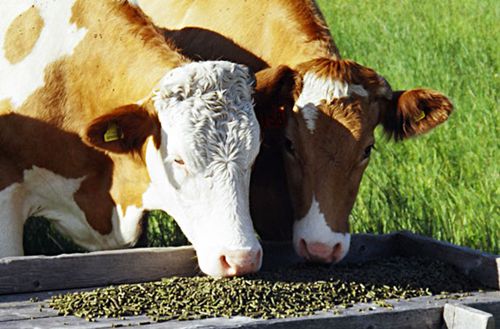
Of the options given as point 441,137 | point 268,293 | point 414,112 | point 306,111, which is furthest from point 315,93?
point 441,137

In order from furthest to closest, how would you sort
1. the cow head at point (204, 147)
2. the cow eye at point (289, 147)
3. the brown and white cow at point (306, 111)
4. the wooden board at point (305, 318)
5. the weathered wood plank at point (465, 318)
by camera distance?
the cow eye at point (289, 147) < the brown and white cow at point (306, 111) < the cow head at point (204, 147) < the weathered wood plank at point (465, 318) < the wooden board at point (305, 318)

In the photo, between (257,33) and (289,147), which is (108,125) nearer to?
(289,147)

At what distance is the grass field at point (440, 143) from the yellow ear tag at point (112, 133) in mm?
1762

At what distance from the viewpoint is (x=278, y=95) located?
628 cm

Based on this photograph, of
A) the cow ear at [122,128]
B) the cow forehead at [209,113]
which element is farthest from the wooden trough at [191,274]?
the cow ear at [122,128]

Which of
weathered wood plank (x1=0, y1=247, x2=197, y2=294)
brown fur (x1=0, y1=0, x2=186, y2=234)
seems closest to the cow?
brown fur (x1=0, y1=0, x2=186, y2=234)

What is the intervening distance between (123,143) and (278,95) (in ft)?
3.19

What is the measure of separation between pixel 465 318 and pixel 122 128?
2.17 m

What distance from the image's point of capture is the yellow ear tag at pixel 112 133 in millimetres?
5875

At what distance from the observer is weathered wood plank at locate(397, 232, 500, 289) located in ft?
18.3

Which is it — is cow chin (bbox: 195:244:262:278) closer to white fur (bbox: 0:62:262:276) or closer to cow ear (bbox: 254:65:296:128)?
white fur (bbox: 0:62:262:276)

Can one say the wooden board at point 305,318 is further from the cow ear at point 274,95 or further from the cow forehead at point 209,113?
the cow ear at point 274,95

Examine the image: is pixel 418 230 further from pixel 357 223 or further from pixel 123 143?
pixel 123 143

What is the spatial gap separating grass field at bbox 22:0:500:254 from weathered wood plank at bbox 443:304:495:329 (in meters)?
2.18
